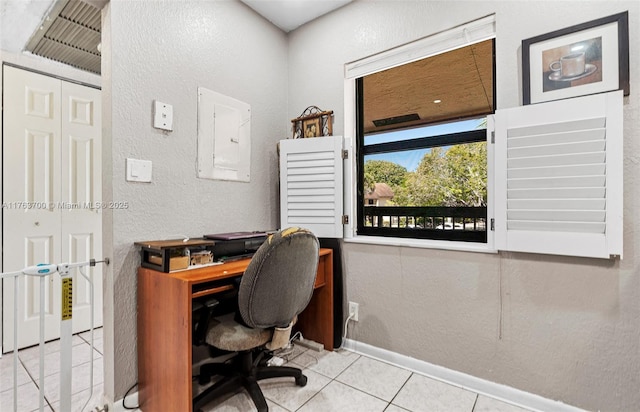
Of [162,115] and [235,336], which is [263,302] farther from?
[162,115]

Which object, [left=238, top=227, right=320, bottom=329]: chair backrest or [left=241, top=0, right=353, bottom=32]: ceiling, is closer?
[left=238, top=227, right=320, bottom=329]: chair backrest

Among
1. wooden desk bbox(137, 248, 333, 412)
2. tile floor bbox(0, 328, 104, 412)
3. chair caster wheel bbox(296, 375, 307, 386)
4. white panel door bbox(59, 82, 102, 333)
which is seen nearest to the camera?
wooden desk bbox(137, 248, 333, 412)

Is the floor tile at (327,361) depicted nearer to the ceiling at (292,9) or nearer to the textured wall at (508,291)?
the textured wall at (508,291)

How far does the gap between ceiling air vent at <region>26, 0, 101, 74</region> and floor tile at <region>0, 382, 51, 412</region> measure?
7.63 feet

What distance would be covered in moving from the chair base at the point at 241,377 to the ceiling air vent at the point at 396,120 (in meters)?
1.81

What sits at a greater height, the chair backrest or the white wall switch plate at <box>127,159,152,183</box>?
the white wall switch plate at <box>127,159,152,183</box>

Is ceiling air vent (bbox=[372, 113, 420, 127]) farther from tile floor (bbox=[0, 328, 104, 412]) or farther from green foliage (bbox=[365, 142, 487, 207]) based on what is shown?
tile floor (bbox=[0, 328, 104, 412])

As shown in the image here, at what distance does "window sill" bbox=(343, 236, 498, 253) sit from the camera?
1.72 metres

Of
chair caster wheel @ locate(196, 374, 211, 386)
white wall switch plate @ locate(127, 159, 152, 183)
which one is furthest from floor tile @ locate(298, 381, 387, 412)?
white wall switch plate @ locate(127, 159, 152, 183)

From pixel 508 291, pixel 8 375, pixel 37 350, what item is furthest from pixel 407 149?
pixel 37 350

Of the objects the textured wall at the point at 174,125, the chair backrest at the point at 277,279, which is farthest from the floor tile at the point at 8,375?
the chair backrest at the point at 277,279

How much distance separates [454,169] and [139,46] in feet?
6.73

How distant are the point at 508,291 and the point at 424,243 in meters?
0.52

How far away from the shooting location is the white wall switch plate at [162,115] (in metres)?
1.68
